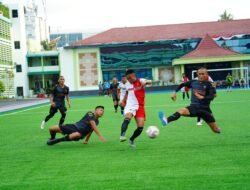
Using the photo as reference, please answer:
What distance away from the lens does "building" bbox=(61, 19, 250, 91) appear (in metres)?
55.2

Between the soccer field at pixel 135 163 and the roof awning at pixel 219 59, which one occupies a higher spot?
the roof awning at pixel 219 59

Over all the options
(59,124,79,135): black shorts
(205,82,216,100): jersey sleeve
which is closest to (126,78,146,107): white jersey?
(59,124,79,135): black shorts

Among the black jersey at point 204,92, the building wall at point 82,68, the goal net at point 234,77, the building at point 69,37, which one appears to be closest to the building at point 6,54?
the building wall at point 82,68

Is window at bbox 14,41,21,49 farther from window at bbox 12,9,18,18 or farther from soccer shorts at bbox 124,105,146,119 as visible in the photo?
soccer shorts at bbox 124,105,146,119

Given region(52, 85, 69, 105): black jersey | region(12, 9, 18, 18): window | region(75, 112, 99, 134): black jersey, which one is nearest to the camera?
region(75, 112, 99, 134): black jersey

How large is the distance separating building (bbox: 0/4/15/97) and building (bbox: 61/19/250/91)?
22.7ft

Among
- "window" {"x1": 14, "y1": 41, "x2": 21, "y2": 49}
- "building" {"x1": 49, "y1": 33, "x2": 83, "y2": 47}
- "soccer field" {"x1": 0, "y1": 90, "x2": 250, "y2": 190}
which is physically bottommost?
"soccer field" {"x1": 0, "y1": 90, "x2": 250, "y2": 190}

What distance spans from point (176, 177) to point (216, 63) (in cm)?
5019

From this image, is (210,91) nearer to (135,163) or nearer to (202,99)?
(202,99)

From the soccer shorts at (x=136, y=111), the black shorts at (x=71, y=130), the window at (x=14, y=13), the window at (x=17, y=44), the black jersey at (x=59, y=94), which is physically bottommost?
the black shorts at (x=71, y=130)

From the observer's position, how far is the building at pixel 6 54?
5453 centimetres

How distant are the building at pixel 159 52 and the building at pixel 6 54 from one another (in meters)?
6.92

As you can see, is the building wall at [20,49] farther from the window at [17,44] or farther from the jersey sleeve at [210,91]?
the jersey sleeve at [210,91]

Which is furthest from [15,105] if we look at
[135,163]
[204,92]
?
[135,163]
